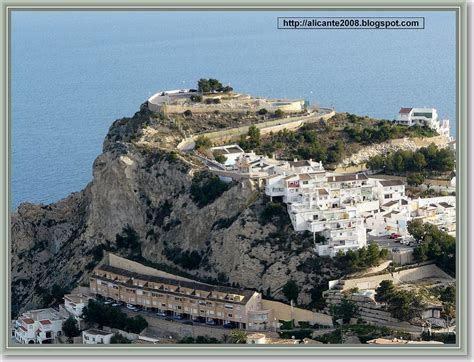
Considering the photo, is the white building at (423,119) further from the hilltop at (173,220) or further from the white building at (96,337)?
the white building at (96,337)

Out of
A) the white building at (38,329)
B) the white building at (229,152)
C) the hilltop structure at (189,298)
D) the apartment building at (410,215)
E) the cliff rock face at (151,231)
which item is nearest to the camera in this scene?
the hilltop structure at (189,298)

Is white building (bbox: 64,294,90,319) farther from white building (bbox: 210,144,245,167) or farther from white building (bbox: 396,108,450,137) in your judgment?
white building (bbox: 396,108,450,137)

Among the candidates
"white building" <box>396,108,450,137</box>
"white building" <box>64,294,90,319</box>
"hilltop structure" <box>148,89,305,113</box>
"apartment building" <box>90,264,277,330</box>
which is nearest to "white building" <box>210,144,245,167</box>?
"hilltop structure" <box>148,89,305,113</box>

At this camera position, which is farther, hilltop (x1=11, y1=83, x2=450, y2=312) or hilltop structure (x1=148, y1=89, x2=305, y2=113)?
hilltop structure (x1=148, y1=89, x2=305, y2=113)

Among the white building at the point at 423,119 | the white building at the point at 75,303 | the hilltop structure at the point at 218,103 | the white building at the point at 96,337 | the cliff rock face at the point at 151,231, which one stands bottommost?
the white building at the point at 96,337

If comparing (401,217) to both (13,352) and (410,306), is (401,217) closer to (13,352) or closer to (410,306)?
(410,306)

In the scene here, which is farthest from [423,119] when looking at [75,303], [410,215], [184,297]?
[75,303]

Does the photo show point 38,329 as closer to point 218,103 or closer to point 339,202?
point 339,202

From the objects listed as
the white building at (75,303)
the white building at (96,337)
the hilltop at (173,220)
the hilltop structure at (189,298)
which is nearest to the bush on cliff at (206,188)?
the hilltop at (173,220)
